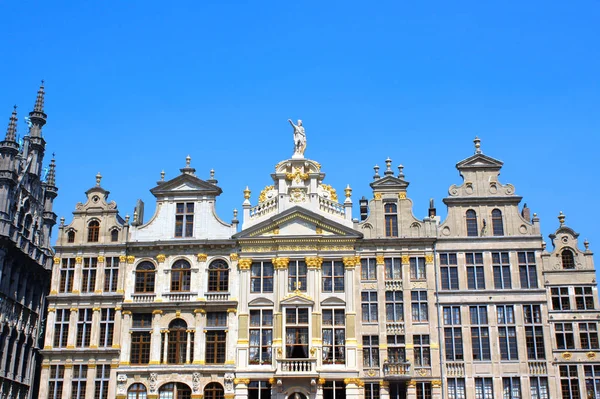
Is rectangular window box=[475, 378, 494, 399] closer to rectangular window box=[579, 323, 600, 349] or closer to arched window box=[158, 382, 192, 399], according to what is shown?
rectangular window box=[579, 323, 600, 349]

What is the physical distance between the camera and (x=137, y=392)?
1778 inches

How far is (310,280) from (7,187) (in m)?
20.2

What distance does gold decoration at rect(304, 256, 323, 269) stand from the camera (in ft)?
152

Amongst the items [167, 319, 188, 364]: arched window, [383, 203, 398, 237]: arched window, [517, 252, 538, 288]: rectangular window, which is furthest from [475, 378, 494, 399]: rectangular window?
[167, 319, 188, 364]: arched window

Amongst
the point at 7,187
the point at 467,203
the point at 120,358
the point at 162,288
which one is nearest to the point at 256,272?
the point at 162,288

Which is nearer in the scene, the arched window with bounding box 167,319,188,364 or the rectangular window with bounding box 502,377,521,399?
the rectangular window with bounding box 502,377,521,399

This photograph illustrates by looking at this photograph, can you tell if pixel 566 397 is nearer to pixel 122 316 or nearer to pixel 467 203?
pixel 467 203

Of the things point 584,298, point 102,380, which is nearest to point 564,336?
point 584,298

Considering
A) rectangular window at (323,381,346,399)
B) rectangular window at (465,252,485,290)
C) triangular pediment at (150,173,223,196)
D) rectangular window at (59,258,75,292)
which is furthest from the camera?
triangular pediment at (150,173,223,196)

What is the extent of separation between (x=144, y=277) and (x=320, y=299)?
1120cm

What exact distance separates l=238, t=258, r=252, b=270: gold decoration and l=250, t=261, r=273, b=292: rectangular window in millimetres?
297

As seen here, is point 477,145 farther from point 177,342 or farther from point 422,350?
point 177,342

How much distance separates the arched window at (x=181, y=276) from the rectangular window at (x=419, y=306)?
13828 mm

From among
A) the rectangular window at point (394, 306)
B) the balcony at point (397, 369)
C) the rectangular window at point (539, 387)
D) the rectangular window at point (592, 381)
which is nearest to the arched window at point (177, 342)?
the balcony at point (397, 369)
